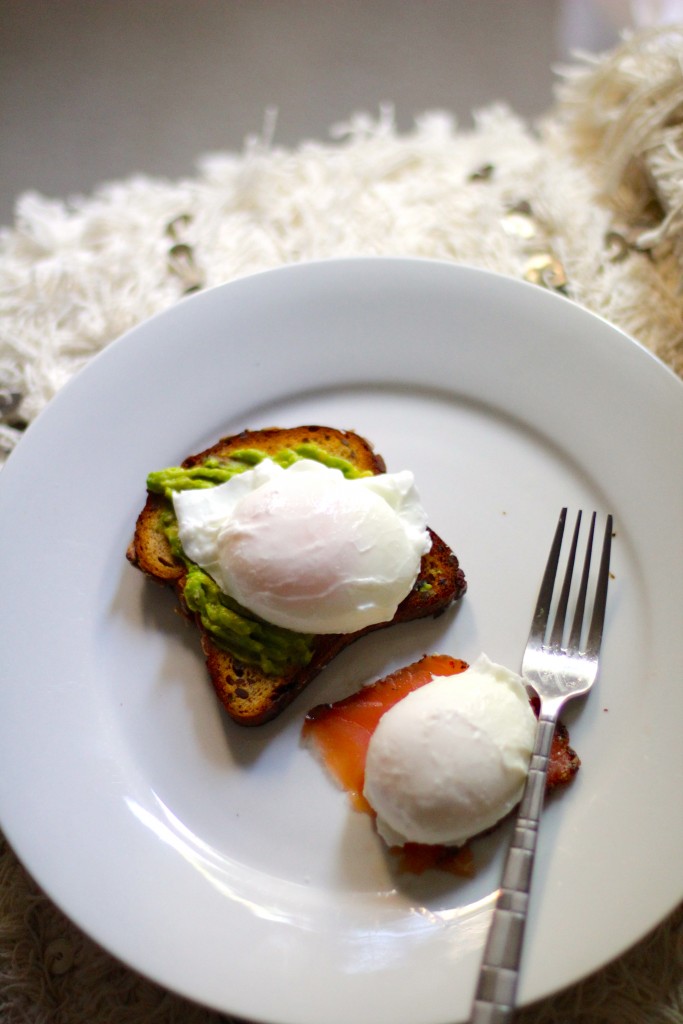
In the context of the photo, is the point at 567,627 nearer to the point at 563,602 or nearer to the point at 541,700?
the point at 563,602

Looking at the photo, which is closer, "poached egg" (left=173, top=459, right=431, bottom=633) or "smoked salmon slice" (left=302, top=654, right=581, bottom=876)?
"smoked salmon slice" (left=302, top=654, right=581, bottom=876)

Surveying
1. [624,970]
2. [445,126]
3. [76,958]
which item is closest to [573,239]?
[445,126]

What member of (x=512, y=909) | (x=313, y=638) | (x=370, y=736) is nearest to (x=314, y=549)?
(x=313, y=638)

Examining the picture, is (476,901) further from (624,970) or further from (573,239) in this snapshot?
(573,239)

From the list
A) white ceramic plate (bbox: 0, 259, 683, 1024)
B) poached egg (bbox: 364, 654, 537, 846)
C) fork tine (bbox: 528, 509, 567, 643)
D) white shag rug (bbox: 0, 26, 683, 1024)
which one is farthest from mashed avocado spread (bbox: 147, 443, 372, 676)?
white shag rug (bbox: 0, 26, 683, 1024)

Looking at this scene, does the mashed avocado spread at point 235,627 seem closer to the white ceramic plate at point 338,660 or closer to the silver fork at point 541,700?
the white ceramic plate at point 338,660

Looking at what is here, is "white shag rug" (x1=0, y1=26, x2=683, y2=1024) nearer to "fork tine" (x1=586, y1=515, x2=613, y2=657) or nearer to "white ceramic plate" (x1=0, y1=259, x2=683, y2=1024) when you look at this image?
"white ceramic plate" (x1=0, y1=259, x2=683, y2=1024)

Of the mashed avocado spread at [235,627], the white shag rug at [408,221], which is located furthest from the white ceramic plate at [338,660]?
the white shag rug at [408,221]
